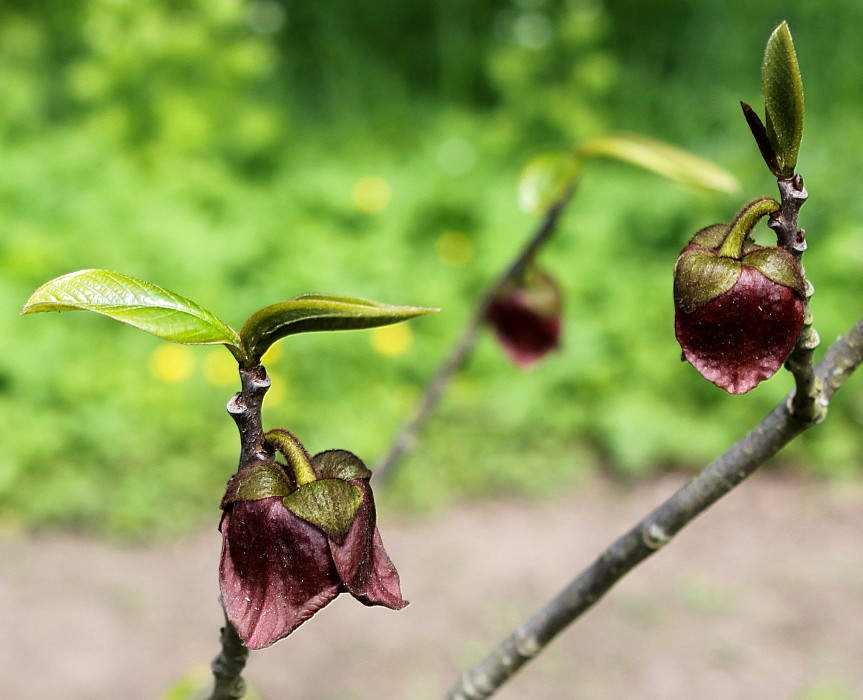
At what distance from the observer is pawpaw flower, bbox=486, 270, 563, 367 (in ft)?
3.69

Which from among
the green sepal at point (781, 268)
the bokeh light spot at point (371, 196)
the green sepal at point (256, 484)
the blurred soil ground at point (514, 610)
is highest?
the bokeh light spot at point (371, 196)

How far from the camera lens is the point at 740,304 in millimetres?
422

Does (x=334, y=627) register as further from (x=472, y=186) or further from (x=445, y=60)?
(x=445, y=60)

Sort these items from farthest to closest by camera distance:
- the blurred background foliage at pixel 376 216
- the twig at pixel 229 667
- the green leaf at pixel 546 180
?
the blurred background foliage at pixel 376 216, the green leaf at pixel 546 180, the twig at pixel 229 667

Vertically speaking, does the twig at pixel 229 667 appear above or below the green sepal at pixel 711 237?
below

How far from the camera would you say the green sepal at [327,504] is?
43 centimetres

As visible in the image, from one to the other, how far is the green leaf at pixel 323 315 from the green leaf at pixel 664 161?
500 millimetres

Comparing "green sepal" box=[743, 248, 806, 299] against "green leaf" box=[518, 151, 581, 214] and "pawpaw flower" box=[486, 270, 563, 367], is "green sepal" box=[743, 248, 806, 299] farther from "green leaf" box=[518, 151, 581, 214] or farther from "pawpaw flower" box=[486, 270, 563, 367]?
"pawpaw flower" box=[486, 270, 563, 367]

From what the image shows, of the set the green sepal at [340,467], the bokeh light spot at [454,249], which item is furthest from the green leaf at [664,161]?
the bokeh light spot at [454,249]

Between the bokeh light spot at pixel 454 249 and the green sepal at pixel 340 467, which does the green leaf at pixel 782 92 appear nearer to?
the green sepal at pixel 340 467

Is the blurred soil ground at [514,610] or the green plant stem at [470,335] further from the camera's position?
Result: the blurred soil ground at [514,610]

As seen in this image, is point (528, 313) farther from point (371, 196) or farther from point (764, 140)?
point (371, 196)

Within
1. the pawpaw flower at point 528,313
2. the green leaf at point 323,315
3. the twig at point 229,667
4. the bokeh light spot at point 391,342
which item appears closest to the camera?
the green leaf at point 323,315

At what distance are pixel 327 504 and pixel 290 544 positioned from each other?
0.03 meters
